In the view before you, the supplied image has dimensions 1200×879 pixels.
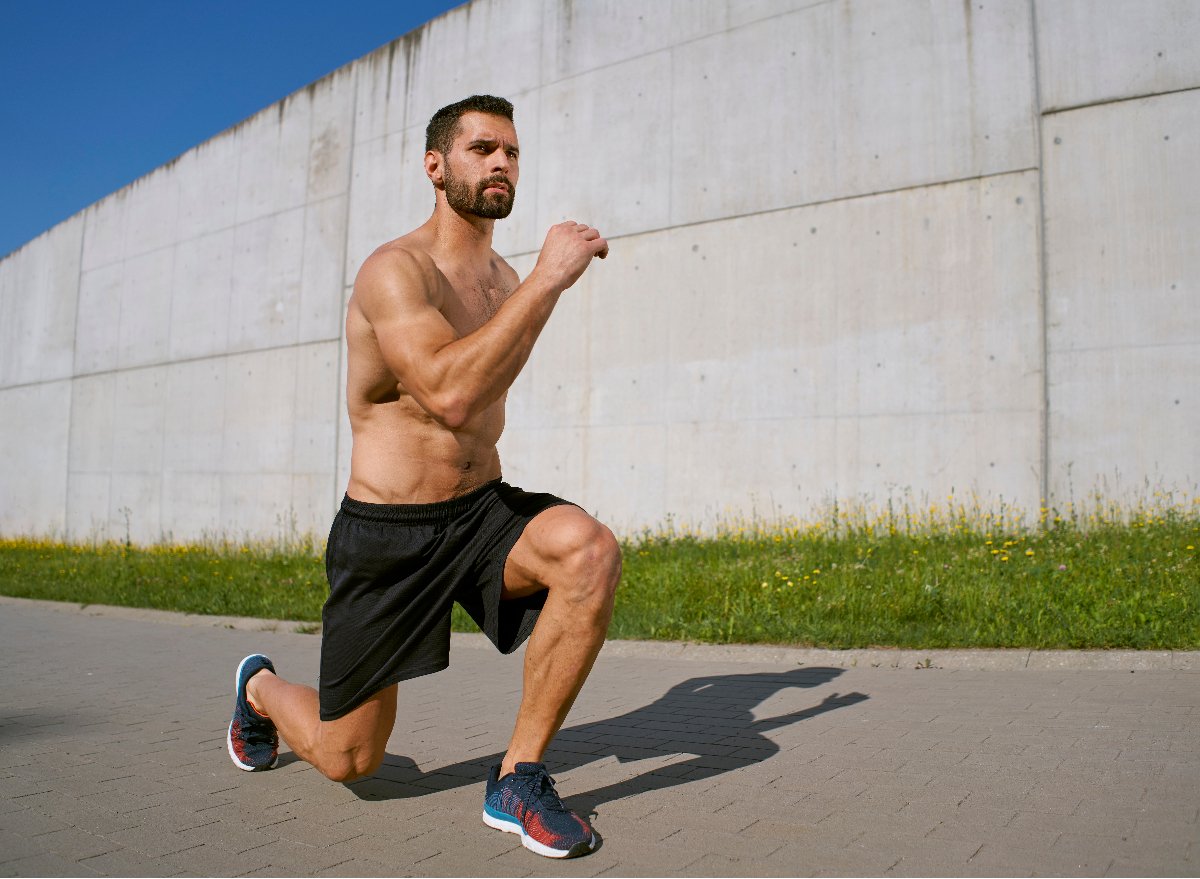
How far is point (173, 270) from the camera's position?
16422 millimetres

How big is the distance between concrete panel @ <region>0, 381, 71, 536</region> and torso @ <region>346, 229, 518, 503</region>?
17541 millimetres

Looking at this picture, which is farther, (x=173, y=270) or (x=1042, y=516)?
(x=173, y=270)

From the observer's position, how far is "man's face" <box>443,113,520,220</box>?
2.81 m

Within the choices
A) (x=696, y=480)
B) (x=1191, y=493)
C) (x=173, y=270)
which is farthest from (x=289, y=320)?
(x=1191, y=493)

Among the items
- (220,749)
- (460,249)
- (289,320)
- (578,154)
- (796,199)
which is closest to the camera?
(460,249)

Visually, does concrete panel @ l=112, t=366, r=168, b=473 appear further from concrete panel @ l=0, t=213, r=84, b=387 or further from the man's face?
the man's face

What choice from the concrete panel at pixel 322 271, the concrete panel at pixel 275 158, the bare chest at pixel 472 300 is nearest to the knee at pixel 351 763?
the bare chest at pixel 472 300

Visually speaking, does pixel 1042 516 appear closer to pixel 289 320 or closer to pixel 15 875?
pixel 15 875

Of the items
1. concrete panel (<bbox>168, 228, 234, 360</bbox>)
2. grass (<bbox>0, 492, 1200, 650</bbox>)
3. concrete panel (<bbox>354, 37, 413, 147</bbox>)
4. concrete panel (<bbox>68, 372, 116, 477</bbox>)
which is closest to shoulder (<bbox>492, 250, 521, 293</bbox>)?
grass (<bbox>0, 492, 1200, 650</bbox>)

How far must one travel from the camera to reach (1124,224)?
8.24m

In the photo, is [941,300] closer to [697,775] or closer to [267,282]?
[697,775]

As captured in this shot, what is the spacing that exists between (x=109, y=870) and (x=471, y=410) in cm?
147

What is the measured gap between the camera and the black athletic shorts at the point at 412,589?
2.75 metres

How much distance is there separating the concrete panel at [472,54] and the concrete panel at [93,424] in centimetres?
837
